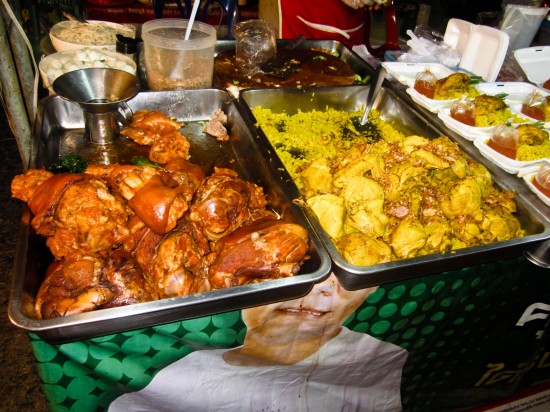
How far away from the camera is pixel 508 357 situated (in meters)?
2.46

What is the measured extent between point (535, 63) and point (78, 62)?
3.80m

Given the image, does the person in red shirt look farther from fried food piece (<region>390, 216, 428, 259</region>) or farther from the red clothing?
fried food piece (<region>390, 216, 428, 259</region>)

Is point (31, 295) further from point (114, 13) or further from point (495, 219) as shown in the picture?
point (114, 13)

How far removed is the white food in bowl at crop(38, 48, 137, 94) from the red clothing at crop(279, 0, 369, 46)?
8.76 ft

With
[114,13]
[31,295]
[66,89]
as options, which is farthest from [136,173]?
[114,13]

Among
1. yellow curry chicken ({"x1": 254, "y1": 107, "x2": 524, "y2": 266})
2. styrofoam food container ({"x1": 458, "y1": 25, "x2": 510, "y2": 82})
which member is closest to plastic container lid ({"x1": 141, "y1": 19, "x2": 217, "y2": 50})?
yellow curry chicken ({"x1": 254, "y1": 107, "x2": 524, "y2": 266})

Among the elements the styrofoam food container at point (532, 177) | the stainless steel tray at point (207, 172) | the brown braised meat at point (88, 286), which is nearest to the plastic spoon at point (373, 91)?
the stainless steel tray at point (207, 172)

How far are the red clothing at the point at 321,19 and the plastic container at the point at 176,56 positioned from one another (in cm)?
223

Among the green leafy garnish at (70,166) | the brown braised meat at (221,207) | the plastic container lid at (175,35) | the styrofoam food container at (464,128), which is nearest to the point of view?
the brown braised meat at (221,207)

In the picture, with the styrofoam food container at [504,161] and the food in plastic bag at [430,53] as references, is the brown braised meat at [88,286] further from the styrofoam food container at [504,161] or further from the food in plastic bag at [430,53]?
the food in plastic bag at [430,53]

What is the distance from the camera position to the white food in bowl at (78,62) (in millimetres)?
2553

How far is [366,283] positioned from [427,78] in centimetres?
202

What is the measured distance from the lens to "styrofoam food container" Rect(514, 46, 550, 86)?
339 cm

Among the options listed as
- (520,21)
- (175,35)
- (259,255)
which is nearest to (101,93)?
(175,35)
